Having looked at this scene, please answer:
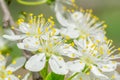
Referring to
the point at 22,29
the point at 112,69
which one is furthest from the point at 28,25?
the point at 112,69

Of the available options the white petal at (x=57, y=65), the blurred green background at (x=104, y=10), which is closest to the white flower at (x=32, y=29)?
the white petal at (x=57, y=65)

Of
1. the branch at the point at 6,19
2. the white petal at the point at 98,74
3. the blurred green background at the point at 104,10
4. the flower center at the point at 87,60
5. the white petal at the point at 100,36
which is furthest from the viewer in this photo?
the blurred green background at the point at 104,10

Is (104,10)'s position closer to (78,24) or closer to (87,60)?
(78,24)

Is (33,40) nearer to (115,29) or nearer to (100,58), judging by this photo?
(100,58)

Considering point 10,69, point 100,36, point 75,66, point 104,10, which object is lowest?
point 10,69

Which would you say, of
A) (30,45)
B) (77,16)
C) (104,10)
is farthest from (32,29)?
(104,10)

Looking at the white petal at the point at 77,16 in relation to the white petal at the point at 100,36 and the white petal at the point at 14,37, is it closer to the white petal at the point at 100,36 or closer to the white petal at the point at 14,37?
the white petal at the point at 100,36

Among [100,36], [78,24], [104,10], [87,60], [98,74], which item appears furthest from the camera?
[104,10]
